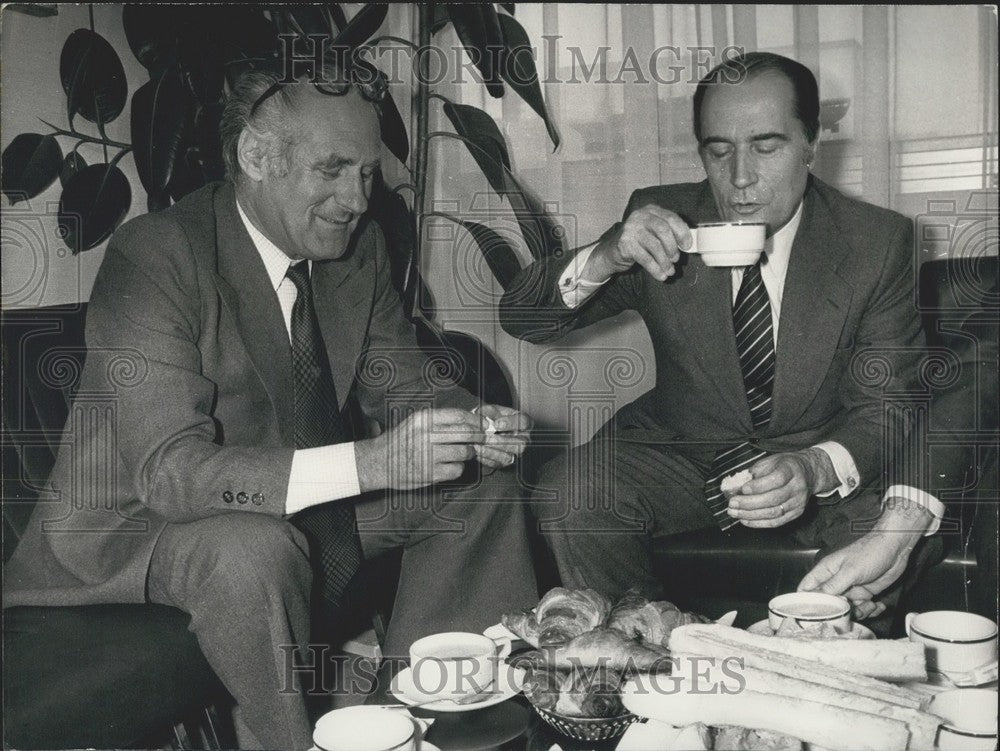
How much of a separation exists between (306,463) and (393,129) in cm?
53

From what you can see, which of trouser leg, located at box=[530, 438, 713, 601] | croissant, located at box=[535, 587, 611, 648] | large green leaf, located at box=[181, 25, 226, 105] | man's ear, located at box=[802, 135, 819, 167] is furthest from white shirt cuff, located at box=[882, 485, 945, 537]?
large green leaf, located at box=[181, 25, 226, 105]

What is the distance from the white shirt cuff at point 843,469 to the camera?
4.72 feet

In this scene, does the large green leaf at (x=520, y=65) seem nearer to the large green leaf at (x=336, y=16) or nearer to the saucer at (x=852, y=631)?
the large green leaf at (x=336, y=16)

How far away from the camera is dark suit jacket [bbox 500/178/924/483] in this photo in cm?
144

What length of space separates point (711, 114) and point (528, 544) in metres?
0.75

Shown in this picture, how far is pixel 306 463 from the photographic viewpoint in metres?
1.31

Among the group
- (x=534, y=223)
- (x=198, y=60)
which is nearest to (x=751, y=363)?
(x=534, y=223)

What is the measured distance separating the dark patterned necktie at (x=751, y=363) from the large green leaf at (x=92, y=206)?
1.01m

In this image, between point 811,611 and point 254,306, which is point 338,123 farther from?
point 811,611

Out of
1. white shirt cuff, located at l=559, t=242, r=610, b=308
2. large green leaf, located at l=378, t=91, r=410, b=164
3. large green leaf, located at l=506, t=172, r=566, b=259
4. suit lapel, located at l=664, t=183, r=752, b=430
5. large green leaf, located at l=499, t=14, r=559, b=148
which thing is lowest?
suit lapel, located at l=664, t=183, r=752, b=430

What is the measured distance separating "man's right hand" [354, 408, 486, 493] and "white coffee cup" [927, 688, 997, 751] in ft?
2.25

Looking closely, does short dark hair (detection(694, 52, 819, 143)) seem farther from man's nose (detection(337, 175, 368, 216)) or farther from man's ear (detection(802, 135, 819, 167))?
man's nose (detection(337, 175, 368, 216))

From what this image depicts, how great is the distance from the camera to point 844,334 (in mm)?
1460
